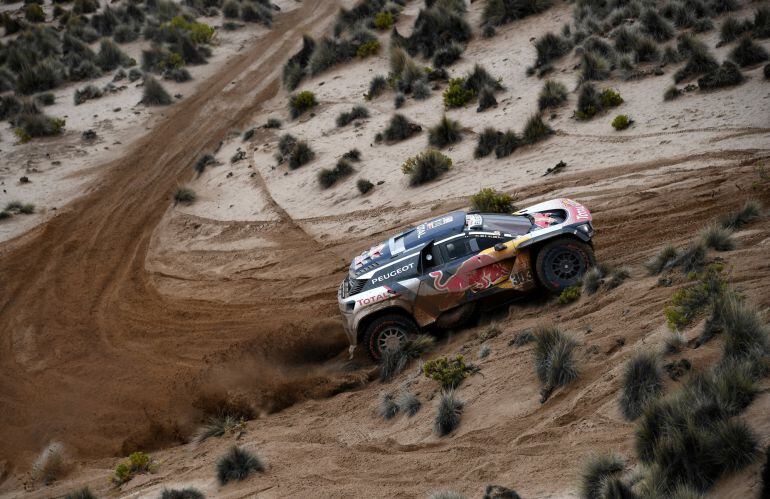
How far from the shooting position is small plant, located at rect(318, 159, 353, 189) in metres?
22.4

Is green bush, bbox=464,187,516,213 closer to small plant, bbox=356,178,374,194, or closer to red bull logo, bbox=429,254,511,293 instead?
red bull logo, bbox=429,254,511,293

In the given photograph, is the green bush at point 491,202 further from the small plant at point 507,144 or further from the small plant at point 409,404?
the small plant at point 409,404

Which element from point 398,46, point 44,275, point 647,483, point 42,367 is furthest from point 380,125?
point 647,483

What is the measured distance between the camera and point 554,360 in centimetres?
968

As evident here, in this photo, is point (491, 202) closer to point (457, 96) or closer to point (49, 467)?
point (457, 96)

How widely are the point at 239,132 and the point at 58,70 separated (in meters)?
13.7

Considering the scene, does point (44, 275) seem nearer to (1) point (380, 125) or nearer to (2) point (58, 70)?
(1) point (380, 125)

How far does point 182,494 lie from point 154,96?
26.9 metres

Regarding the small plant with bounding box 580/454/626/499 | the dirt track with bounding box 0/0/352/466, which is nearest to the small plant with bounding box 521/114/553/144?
the dirt track with bounding box 0/0/352/466

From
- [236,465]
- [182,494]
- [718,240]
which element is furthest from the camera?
[718,240]

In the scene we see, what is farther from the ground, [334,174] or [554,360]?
[334,174]

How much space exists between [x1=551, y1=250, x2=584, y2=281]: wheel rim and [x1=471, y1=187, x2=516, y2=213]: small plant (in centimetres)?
418

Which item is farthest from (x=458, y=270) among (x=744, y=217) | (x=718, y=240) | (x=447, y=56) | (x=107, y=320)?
(x=447, y=56)

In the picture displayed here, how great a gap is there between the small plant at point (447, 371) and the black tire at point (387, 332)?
5.04 ft
